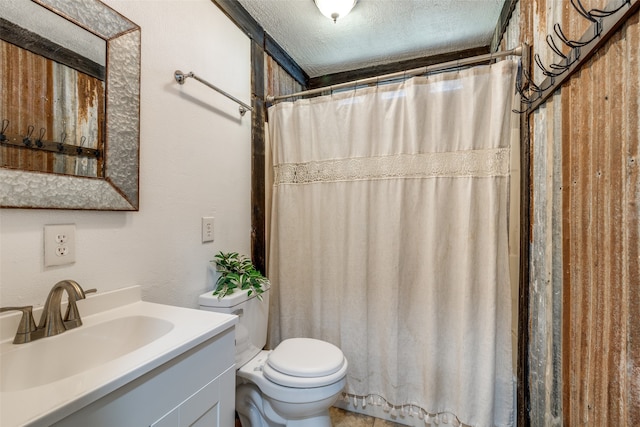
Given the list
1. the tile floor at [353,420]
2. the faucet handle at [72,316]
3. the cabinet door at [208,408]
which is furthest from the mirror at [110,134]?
the tile floor at [353,420]

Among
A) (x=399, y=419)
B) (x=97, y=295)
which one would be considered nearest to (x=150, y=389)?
(x=97, y=295)

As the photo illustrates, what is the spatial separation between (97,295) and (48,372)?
0.26 m

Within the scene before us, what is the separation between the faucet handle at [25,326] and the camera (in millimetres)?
760

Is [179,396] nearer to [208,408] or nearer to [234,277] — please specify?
[208,408]

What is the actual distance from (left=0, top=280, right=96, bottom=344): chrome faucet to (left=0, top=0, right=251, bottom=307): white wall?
67 millimetres

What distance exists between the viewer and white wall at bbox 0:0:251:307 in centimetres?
85

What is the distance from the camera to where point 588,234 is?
81 centimetres

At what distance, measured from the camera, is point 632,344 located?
641mm

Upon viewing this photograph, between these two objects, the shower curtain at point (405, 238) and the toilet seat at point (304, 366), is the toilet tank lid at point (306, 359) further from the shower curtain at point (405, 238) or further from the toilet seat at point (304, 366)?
the shower curtain at point (405, 238)

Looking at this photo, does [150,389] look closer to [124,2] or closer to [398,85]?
[124,2]

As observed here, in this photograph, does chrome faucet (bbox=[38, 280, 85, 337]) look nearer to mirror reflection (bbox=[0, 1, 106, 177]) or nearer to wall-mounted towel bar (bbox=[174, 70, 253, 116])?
mirror reflection (bbox=[0, 1, 106, 177])

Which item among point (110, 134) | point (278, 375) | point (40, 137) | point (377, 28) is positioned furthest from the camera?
point (377, 28)

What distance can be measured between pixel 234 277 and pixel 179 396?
713 mm

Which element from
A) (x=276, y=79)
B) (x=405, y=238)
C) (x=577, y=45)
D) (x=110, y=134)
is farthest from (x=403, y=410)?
(x=276, y=79)
